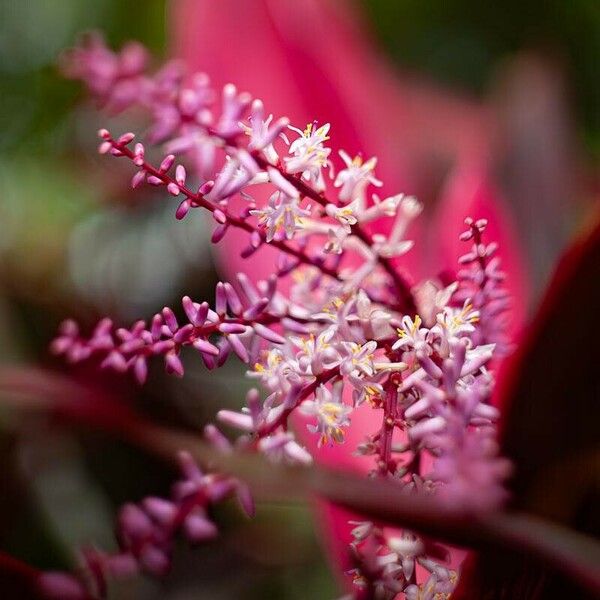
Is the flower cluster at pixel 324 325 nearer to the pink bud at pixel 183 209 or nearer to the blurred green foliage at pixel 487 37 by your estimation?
the pink bud at pixel 183 209

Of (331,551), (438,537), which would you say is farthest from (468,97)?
(438,537)

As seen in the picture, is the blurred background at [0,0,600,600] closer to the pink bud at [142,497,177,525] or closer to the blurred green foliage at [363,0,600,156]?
the blurred green foliage at [363,0,600,156]

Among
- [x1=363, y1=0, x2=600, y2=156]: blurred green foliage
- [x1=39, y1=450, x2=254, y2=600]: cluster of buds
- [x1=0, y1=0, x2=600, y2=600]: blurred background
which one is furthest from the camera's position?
[x1=363, y1=0, x2=600, y2=156]: blurred green foliage

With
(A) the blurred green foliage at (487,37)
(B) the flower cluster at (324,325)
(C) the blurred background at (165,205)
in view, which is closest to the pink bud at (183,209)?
(B) the flower cluster at (324,325)

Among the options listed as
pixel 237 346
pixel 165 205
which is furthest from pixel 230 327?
pixel 165 205

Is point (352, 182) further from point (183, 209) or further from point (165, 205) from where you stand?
point (165, 205)

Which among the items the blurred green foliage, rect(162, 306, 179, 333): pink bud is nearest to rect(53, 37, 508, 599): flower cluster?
rect(162, 306, 179, 333): pink bud
